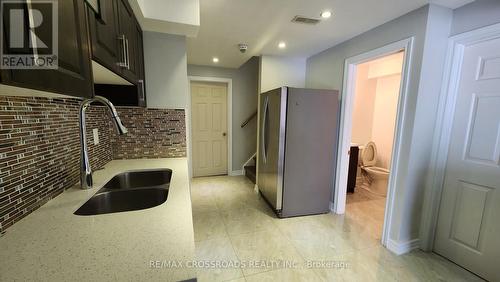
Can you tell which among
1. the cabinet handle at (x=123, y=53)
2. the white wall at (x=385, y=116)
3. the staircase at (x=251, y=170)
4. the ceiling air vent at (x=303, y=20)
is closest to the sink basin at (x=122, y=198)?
the cabinet handle at (x=123, y=53)

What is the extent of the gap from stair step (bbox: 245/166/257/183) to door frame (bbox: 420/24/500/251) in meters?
2.52

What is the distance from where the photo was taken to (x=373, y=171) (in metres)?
3.40

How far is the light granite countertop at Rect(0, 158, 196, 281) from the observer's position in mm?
553

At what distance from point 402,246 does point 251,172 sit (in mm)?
2561

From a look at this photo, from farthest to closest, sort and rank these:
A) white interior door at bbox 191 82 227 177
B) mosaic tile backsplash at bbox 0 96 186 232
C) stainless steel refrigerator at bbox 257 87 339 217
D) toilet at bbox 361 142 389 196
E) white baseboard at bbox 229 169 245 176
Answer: white baseboard at bbox 229 169 245 176 → white interior door at bbox 191 82 227 177 → toilet at bbox 361 142 389 196 → stainless steel refrigerator at bbox 257 87 339 217 → mosaic tile backsplash at bbox 0 96 186 232

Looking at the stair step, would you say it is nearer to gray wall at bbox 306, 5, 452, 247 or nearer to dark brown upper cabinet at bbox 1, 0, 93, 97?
gray wall at bbox 306, 5, 452, 247

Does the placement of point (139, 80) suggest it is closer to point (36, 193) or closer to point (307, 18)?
point (36, 193)

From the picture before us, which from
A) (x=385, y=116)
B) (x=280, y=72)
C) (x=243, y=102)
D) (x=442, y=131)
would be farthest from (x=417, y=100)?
(x=243, y=102)

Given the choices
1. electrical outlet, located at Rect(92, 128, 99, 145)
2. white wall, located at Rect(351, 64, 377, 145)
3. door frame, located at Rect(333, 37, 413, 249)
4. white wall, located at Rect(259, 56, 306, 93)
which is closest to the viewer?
electrical outlet, located at Rect(92, 128, 99, 145)

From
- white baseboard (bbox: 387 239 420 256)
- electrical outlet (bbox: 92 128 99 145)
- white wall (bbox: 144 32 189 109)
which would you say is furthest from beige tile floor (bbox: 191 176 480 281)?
white wall (bbox: 144 32 189 109)

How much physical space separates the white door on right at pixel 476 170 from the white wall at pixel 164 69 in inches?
99.2

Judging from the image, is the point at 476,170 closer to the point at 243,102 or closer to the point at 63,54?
the point at 63,54

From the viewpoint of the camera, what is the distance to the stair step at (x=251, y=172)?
3.88 m

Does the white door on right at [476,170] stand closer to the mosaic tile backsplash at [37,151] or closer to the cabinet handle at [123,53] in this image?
the cabinet handle at [123,53]
